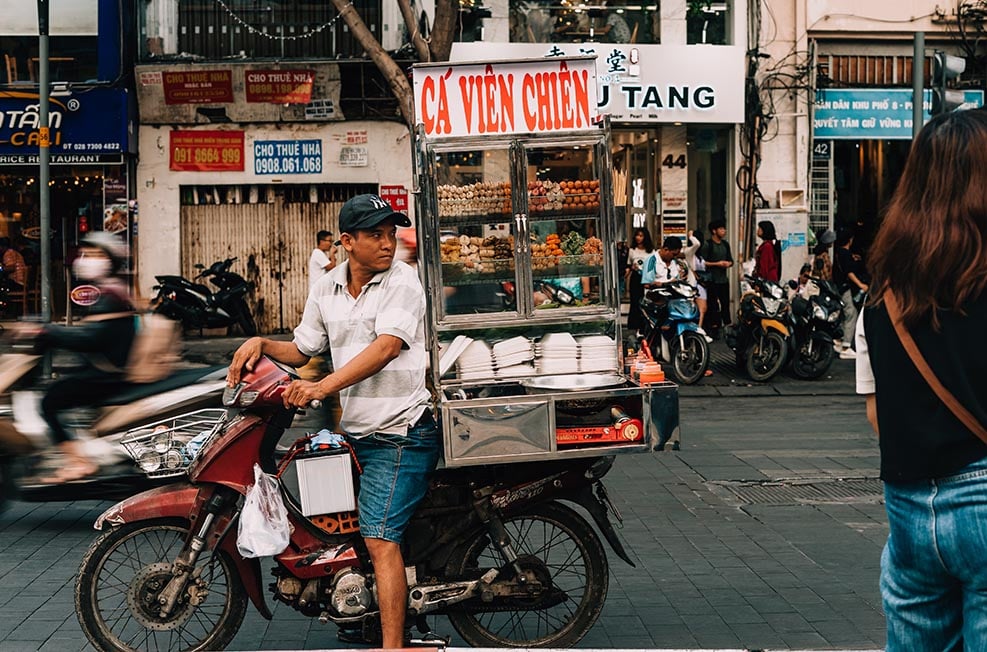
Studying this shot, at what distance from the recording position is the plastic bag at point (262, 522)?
14.6ft

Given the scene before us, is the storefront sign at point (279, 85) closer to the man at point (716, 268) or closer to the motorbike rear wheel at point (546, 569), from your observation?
the man at point (716, 268)

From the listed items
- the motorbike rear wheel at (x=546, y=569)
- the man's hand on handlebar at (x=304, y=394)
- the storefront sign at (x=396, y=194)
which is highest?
the storefront sign at (x=396, y=194)

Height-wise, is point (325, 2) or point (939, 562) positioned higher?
point (325, 2)

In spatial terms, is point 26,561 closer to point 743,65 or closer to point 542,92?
point 542,92

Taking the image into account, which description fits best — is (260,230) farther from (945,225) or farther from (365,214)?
(945,225)

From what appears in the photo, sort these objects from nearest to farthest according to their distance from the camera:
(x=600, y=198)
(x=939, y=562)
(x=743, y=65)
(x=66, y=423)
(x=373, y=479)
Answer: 1. (x=939, y=562)
2. (x=373, y=479)
3. (x=66, y=423)
4. (x=600, y=198)
5. (x=743, y=65)

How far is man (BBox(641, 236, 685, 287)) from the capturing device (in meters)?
14.4

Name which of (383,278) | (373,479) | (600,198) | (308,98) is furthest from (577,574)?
(308,98)

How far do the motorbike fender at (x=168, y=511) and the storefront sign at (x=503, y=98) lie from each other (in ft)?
12.0

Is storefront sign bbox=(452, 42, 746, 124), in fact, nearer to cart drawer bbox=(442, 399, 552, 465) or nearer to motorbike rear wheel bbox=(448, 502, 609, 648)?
cart drawer bbox=(442, 399, 552, 465)

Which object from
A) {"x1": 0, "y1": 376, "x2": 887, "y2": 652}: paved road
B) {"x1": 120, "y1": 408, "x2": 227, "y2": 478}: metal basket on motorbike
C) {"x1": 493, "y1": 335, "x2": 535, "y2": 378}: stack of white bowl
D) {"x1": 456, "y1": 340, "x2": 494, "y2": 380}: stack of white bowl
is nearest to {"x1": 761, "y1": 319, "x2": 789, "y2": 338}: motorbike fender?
{"x1": 0, "y1": 376, "x2": 887, "y2": 652}: paved road

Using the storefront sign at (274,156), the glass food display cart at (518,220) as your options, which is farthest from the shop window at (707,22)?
the glass food display cart at (518,220)

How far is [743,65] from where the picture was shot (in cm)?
1858

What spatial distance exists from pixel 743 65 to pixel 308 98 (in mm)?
6728
